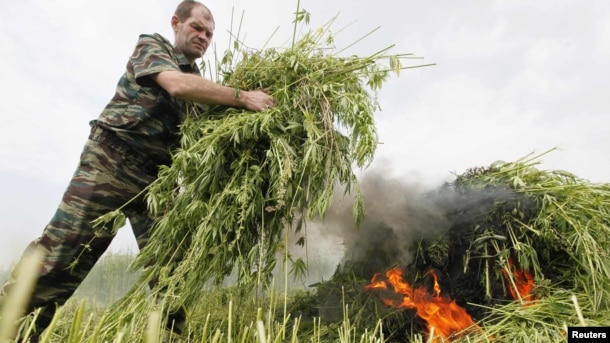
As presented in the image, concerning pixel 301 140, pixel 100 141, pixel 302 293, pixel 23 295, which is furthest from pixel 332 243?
pixel 23 295

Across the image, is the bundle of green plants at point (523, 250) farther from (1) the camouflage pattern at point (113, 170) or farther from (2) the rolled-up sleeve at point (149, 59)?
(2) the rolled-up sleeve at point (149, 59)

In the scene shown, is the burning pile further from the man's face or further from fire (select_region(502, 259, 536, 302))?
the man's face

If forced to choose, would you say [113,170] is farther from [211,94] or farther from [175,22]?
[175,22]

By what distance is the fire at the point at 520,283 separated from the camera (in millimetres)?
2569

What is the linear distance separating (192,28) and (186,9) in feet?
0.50

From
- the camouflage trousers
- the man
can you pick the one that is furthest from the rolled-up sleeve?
the camouflage trousers

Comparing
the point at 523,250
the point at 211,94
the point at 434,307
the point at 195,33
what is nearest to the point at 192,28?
the point at 195,33

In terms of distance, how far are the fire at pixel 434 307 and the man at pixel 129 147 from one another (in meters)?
1.53

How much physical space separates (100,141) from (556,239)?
2914mm

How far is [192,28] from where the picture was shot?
112 inches

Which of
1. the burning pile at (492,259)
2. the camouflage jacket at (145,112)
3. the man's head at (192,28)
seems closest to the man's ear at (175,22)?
the man's head at (192,28)

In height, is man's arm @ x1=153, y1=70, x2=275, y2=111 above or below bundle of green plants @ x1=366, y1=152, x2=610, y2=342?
above

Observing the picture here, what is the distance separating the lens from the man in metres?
2.37

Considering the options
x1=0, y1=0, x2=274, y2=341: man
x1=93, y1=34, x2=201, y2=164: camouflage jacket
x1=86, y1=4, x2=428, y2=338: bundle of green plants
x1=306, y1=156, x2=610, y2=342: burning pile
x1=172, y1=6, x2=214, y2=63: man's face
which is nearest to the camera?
x1=86, y1=4, x2=428, y2=338: bundle of green plants
